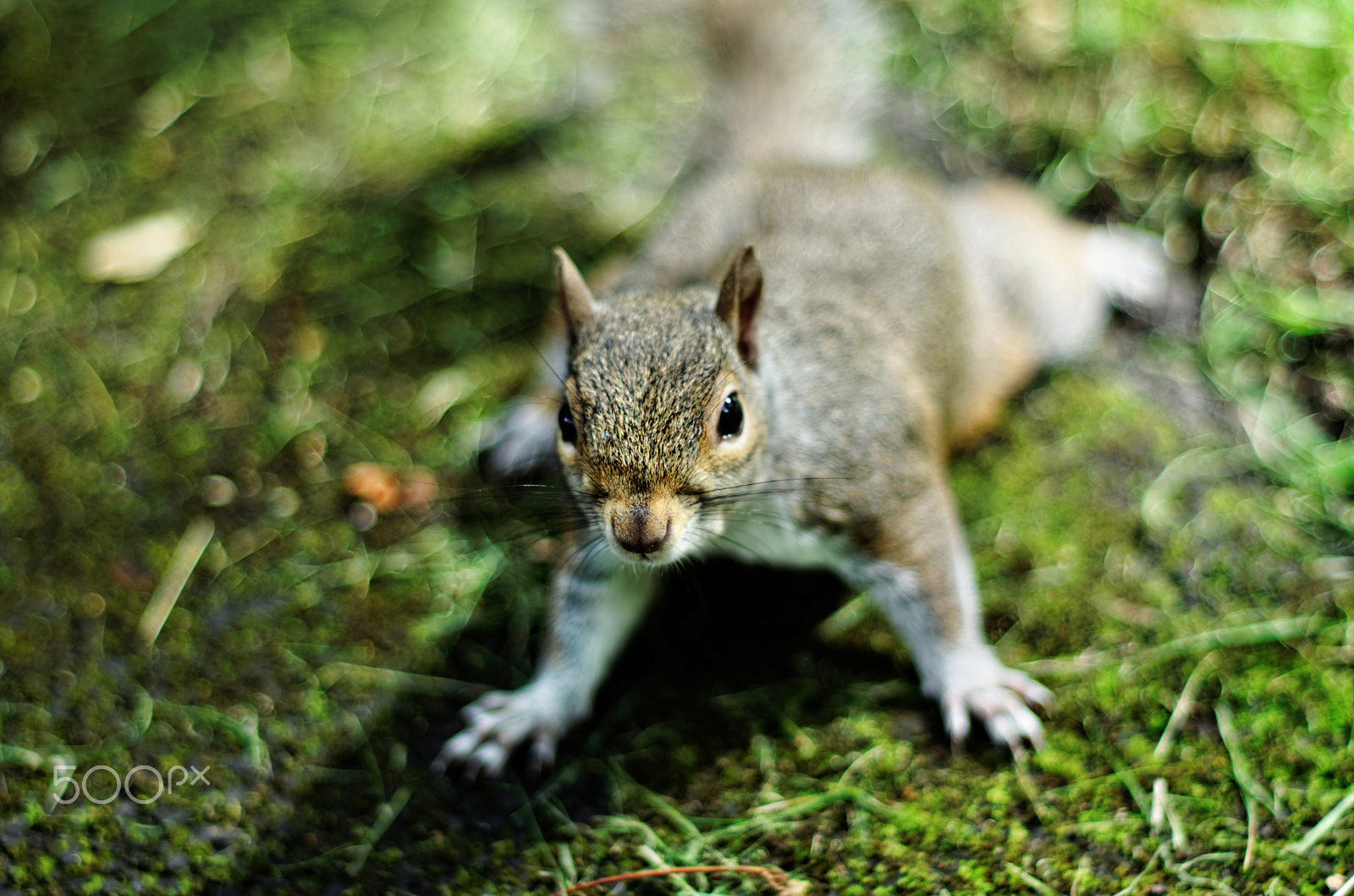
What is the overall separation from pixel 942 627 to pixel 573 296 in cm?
103

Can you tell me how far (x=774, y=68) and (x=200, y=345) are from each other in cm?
193

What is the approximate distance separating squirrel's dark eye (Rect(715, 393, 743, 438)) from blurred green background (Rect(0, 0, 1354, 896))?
68cm

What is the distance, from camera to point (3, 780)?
2.04 meters

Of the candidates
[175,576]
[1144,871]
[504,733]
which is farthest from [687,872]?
[175,576]

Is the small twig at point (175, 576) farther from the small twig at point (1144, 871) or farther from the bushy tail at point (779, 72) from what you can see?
the small twig at point (1144, 871)

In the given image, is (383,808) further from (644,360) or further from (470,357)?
(470,357)

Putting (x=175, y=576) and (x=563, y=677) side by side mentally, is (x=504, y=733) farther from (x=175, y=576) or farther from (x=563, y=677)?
Result: (x=175, y=576)

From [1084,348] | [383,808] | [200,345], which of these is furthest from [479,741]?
[1084,348]

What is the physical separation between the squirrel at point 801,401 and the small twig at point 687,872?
1.09 feet

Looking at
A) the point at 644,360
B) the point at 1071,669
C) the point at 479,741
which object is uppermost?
the point at 644,360

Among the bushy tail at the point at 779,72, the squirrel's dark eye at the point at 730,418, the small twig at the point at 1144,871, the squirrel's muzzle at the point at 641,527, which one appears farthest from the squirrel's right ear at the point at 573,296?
the small twig at the point at 1144,871

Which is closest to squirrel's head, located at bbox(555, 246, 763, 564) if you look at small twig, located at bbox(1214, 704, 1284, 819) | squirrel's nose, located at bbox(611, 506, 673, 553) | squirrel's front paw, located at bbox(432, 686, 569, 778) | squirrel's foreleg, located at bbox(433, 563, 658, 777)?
squirrel's nose, located at bbox(611, 506, 673, 553)

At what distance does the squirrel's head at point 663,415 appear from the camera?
1729 mm

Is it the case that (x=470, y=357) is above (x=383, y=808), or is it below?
above
